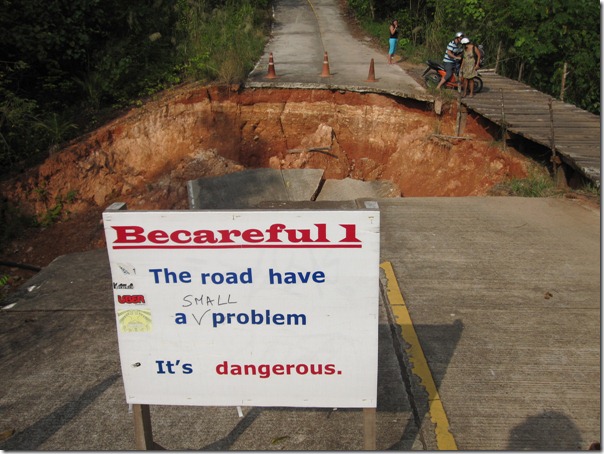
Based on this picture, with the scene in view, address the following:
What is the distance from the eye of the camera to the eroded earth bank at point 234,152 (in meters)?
12.8

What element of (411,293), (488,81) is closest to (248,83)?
(488,81)

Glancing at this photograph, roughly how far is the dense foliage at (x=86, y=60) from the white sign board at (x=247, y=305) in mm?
11352

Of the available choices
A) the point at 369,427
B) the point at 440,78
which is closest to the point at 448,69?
the point at 440,78

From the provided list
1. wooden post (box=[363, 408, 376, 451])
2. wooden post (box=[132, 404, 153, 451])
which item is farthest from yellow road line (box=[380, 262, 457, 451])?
wooden post (box=[132, 404, 153, 451])

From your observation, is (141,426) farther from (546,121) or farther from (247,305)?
(546,121)

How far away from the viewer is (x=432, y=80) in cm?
1509

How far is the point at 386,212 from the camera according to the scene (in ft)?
27.7

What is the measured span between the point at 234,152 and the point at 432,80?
5445mm

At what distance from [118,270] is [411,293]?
3.45 meters

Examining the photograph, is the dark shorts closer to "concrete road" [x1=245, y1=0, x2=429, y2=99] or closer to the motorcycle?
the motorcycle

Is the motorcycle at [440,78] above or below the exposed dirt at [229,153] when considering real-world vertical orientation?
above

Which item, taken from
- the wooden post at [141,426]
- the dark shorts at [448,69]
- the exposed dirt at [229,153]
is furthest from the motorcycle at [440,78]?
the wooden post at [141,426]

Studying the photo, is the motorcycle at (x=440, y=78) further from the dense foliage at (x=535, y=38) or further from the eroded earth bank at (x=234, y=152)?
the dense foliage at (x=535, y=38)

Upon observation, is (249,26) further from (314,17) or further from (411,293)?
(411,293)
